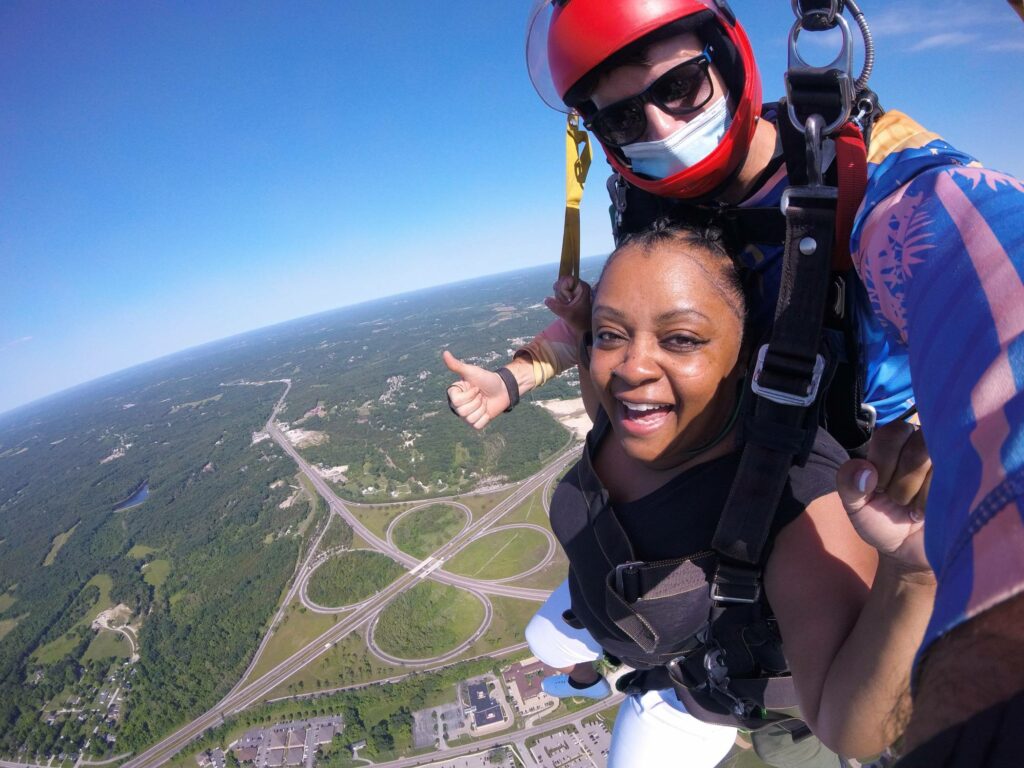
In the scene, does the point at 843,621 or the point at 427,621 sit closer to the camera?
the point at 843,621

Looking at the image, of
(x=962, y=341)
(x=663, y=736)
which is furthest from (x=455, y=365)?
(x=663, y=736)

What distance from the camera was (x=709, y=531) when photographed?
1.33m

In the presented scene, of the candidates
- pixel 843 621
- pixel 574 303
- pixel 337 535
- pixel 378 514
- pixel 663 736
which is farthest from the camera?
pixel 378 514

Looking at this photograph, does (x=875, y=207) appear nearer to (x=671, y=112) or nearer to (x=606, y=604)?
(x=671, y=112)

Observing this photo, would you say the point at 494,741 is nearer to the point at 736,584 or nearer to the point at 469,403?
the point at 469,403

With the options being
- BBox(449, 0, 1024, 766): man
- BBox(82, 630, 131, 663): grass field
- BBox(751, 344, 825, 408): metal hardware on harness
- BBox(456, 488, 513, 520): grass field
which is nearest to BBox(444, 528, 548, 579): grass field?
BBox(456, 488, 513, 520): grass field

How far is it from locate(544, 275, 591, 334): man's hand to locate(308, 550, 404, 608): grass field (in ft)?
84.7

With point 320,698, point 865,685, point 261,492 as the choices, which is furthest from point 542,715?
point 261,492

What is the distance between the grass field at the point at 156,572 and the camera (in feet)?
106

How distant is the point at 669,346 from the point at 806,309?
0.32m

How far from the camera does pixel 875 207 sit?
0.93 m

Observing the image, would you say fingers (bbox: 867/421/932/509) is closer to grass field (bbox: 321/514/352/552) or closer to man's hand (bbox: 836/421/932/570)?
man's hand (bbox: 836/421/932/570)

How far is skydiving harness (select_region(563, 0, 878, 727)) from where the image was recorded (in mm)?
1055

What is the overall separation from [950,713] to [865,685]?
0.68 m
